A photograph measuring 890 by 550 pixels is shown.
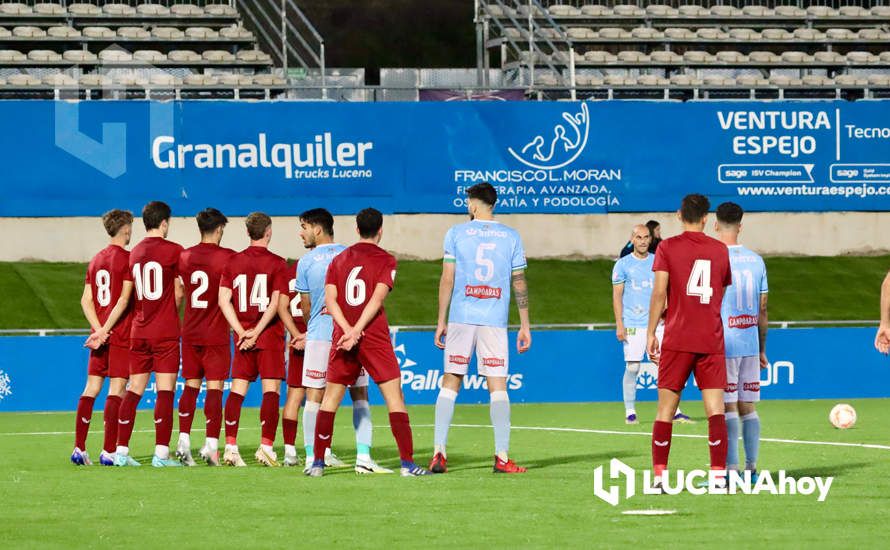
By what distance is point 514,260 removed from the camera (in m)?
11.9

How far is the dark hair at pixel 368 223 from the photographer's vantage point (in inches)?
449

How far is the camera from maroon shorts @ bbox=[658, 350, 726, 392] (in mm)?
10102

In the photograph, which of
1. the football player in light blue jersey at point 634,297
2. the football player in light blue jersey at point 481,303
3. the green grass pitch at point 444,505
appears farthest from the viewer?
the football player in light blue jersey at point 634,297

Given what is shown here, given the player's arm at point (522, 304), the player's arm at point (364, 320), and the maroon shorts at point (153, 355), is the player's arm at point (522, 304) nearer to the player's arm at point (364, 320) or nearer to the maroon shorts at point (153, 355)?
the player's arm at point (364, 320)

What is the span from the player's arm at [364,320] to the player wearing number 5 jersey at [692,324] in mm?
2194

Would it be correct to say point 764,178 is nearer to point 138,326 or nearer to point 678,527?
point 138,326

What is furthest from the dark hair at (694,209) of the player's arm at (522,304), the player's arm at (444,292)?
the player's arm at (444,292)

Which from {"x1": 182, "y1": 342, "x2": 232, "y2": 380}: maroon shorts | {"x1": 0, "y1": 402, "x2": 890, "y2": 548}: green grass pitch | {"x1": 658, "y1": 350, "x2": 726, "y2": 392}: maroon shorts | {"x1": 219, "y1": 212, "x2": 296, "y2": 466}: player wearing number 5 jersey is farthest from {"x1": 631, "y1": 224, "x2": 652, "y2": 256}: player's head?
{"x1": 658, "y1": 350, "x2": 726, "y2": 392}: maroon shorts

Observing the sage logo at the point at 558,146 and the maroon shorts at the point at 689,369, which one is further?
the sage logo at the point at 558,146

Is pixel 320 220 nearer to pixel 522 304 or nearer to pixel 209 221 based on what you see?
pixel 209 221

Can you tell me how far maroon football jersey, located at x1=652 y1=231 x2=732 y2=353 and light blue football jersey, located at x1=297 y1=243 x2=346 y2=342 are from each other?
120 inches

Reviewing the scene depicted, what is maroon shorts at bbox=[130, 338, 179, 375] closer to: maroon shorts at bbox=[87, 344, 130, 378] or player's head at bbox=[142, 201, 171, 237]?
maroon shorts at bbox=[87, 344, 130, 378]

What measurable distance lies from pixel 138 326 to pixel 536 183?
19792 millimetres

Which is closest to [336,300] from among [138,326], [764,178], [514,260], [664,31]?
[514,260]
